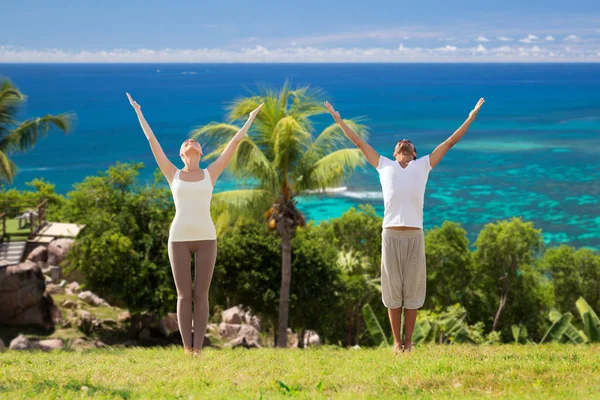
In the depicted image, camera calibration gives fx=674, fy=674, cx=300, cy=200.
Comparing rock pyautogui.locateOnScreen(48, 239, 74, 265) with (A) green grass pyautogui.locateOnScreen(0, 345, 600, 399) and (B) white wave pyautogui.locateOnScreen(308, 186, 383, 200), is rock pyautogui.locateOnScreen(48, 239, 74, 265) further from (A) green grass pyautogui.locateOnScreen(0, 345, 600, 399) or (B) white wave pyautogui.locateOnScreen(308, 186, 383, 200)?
(B) white wave pyautogui.locateOnScreen(308, 186, 383, 200)

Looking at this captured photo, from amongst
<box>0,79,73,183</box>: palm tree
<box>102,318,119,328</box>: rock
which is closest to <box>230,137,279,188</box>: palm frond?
<box>0,79,73,183</box>: palm tree

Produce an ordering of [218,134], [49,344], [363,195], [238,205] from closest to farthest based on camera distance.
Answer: [218,134] → [238,205] → [49,344] → [363,195]

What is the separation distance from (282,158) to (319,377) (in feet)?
44.7

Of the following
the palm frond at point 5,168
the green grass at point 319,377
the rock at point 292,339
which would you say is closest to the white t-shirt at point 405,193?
the green grass at point 319,377

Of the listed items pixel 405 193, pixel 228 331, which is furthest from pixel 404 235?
pixel 228 331

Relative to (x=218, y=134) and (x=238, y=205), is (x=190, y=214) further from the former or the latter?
(x=238, y=205)

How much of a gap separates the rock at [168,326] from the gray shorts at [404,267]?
1942cm

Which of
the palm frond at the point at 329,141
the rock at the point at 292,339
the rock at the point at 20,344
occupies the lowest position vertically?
the rock at the point at 292,339

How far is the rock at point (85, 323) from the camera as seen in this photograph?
2439 cm

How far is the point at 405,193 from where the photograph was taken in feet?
26.3

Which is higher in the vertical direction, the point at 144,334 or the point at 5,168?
the point at 5,168

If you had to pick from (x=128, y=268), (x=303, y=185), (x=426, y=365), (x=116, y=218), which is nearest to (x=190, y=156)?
(x=426, y=365)

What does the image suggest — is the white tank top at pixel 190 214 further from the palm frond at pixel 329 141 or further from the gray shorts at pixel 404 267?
the palm frond at pixel 329 141

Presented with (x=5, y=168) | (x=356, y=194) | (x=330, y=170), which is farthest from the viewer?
(x=356, y=194)
